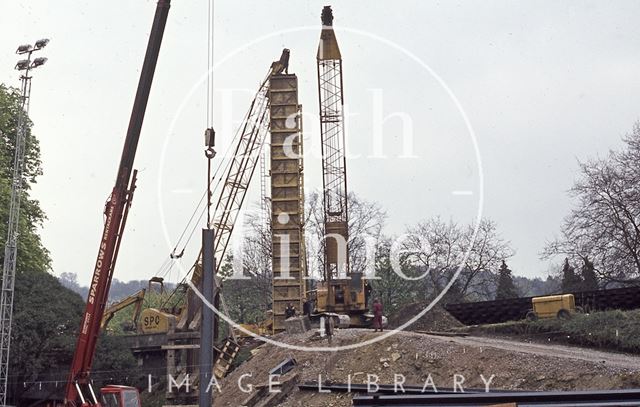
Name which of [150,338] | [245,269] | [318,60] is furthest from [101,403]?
[245,269]

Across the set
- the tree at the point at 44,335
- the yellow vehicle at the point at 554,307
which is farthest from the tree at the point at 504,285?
the tree at the point at 44,335

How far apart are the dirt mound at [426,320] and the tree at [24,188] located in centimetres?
Result: 1785

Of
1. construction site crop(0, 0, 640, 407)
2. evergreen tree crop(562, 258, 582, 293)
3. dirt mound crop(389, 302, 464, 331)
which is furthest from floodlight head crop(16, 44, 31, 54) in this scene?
evergreen tree crop(562, 258, 582, 293)

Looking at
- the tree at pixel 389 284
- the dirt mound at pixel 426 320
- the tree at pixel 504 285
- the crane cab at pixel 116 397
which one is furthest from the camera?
the tree at pixel 504 285

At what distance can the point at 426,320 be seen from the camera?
124 ft

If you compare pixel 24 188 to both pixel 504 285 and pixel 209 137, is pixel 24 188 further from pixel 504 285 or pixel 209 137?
pixel 504 285

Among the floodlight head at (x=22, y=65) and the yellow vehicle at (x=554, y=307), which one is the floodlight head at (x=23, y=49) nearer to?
the floodlight head at (x=22, y=65)

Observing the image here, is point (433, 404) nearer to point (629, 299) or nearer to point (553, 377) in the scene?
point (553, 377)

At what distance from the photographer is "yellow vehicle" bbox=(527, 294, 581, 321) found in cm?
3475

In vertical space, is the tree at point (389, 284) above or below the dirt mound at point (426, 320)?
above

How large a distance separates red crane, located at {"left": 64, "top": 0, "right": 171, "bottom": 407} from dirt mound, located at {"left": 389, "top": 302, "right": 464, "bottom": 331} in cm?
1906

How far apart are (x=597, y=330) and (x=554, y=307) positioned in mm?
5799

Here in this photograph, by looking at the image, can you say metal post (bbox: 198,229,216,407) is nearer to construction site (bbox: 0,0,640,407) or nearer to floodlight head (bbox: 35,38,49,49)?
construction site (bbox: 0,0,640,407)

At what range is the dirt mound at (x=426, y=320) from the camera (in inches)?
1469
